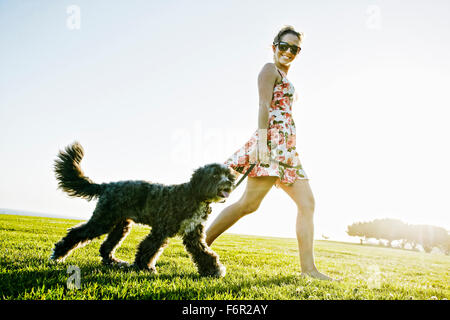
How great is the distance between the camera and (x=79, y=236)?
504 cm

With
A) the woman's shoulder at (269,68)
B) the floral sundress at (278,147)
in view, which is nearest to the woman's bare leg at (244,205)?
the floral sundress at (278,147)

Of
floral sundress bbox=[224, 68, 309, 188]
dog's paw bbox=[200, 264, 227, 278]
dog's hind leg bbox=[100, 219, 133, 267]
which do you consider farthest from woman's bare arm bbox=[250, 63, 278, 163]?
dog's hind leg bbox=[100, 219, 133, 267]

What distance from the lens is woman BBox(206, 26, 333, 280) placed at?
5.29m

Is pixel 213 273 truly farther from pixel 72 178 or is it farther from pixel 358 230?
pixel 358 230

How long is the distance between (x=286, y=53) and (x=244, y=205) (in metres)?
2.89

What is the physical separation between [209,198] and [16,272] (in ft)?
8.90

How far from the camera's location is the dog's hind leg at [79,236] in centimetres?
500

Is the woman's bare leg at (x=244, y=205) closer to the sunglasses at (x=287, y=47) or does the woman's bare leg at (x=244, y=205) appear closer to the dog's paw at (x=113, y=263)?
the dog's paw at (x=113, y=263)

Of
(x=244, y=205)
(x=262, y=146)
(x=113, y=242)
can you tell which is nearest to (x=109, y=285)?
(x=113, y=242)

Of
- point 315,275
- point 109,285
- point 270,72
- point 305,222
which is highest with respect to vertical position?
point 270,72

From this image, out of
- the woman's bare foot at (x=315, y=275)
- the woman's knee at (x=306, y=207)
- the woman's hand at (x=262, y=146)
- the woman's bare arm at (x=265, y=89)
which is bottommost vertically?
the woman's bare foot at (x=315, y=275)

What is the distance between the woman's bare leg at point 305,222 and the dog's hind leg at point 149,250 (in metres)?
2.39
